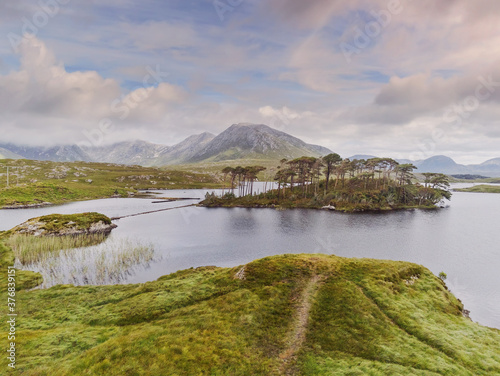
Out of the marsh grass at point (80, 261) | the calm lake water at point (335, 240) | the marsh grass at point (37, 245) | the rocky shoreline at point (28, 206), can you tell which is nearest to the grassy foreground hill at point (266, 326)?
the marsh grass at point (80, 261)

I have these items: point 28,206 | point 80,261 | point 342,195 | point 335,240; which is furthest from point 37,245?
point 342,195

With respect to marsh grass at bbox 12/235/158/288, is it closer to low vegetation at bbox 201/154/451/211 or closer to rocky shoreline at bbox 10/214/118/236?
rocky shoreline at bbox 10/214/118/236

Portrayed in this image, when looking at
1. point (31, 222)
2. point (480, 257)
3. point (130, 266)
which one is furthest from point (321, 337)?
point (31, 222)

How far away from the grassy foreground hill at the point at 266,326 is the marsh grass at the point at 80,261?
692 centimetres

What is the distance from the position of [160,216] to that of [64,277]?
55.5 metres

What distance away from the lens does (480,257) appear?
4797 cm

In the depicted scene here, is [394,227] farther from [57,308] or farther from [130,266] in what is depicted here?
[57,308]

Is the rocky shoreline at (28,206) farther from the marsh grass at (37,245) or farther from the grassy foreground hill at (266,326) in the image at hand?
the grassy foreground hill at (266,326)

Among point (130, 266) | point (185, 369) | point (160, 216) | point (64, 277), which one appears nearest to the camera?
point (185, 369)

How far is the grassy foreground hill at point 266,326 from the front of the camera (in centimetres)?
1595

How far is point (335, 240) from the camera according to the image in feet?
196

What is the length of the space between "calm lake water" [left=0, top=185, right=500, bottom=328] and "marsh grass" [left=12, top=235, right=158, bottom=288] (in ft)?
9.42

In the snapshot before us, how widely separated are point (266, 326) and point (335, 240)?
44725 mm

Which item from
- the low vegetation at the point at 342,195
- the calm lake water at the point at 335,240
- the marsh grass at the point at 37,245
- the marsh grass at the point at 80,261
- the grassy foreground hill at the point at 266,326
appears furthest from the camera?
the low vegetation at the point at 342,195
